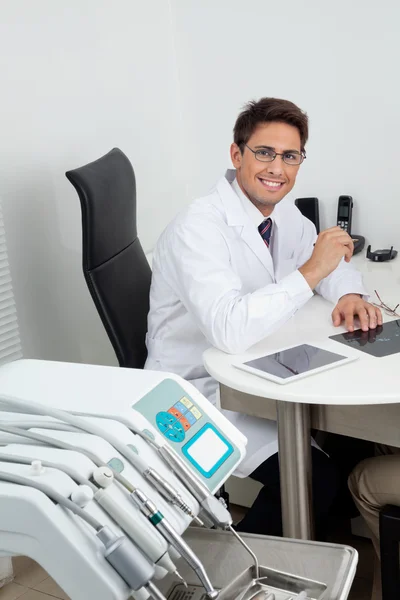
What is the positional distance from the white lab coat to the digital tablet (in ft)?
0.29

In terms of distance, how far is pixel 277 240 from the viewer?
204 centimetres

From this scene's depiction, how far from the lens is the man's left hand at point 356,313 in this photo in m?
1.69

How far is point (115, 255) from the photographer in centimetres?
192

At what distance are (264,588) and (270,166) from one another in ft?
4.31

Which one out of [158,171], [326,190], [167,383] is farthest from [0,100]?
[167,383]

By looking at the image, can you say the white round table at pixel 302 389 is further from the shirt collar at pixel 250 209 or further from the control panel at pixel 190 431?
the control panel at pixel 190 431

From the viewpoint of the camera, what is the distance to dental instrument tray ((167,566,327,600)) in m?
0.74

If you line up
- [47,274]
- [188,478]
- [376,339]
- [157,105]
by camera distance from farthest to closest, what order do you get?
[157,105]
[47,274]
[376,339]
[188,478]

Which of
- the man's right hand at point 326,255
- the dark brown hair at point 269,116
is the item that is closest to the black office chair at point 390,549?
the man's right hand at point 326,255

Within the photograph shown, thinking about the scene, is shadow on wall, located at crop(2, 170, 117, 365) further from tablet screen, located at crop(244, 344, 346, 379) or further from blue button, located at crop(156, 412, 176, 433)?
blue button, located at crop(156, 412, 176, 433)

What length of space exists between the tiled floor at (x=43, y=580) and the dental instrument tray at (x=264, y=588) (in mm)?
1164

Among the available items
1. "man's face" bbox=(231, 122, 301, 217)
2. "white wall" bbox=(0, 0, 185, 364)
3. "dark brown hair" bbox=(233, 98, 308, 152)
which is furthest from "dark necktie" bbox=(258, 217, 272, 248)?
"white wall" bbox=(0, 0, 185, 364)

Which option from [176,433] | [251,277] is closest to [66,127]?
[251,277]

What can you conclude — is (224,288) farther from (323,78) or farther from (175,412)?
(323,78)
